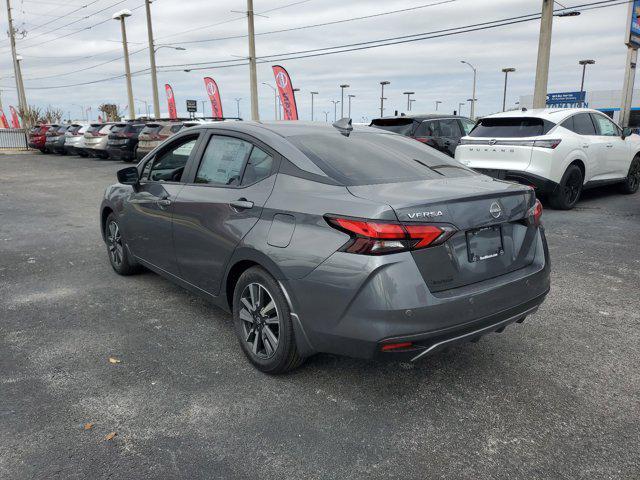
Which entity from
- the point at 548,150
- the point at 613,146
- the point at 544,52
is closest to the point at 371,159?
the point at 548,150

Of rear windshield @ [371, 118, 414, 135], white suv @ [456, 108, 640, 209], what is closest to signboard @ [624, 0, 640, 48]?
white suv @ [456, 108, 640, 209]

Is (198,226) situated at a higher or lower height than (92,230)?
higher

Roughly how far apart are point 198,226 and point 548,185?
22.2 ft

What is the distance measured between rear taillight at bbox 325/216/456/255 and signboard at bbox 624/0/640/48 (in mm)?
18628

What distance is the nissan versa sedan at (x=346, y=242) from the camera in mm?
2674

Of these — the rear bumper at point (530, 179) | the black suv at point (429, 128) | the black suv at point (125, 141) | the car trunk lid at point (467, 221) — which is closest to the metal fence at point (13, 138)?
the black suv at point (125, 141)

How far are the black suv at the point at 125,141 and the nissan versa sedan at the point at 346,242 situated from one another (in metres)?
18.1

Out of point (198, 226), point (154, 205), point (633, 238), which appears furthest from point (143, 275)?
point (633, 238)

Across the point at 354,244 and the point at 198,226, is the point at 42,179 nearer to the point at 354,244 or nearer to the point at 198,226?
the point at 198,226

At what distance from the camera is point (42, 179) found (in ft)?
54.2

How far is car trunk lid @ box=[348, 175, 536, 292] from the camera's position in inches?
107

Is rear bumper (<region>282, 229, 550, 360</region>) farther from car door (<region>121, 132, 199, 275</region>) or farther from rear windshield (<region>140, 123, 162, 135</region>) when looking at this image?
rear windshield (<region>140, 123, 162, 135</region>)

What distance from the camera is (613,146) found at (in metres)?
10.0

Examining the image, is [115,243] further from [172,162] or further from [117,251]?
[172,162]
